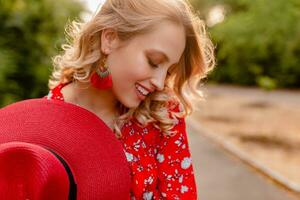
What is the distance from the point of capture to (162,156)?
1646 mm

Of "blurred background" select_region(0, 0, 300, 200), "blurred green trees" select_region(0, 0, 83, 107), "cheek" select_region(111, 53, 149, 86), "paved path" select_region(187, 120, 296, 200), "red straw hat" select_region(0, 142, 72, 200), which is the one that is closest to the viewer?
"red straw hat" select_region(0, 142, 72, 200)

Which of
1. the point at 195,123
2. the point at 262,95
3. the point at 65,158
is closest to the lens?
the point at 65,158

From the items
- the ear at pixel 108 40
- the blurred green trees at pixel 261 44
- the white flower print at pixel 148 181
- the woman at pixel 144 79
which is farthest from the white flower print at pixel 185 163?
the blurred green trees at pixel 261 44

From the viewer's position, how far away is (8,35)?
17.9ft

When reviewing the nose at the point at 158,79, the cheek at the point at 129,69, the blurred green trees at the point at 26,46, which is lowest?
the blurred green trees at the point at 26,46

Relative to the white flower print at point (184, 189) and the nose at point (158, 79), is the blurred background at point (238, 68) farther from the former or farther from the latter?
the white flower print at point (184, 189)

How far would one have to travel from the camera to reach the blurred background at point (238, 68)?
18.0ft

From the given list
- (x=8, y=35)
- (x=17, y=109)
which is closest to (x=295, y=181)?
(x=8, y=35)

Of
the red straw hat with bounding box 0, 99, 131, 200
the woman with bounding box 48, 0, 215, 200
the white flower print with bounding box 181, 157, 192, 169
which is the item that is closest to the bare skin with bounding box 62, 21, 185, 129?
the woman with bounding box 48, 0, 215, 200

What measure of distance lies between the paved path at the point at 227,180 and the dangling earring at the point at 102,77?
415cm

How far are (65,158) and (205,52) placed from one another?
599 mm

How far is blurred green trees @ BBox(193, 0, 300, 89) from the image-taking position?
17266 millimetres

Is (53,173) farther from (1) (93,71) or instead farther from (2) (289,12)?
(2) (289,12)

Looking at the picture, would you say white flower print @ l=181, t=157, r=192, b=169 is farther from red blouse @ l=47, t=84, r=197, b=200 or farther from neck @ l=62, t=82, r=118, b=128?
neck @ l=62, t=82, r=118, b=128
